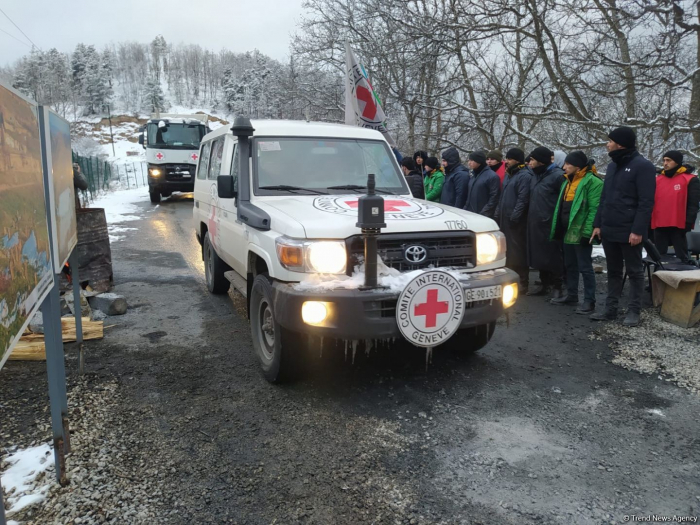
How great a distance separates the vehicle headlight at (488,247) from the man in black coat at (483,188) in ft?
10.5

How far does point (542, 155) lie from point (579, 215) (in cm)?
101

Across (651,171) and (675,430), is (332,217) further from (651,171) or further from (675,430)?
(651,171)

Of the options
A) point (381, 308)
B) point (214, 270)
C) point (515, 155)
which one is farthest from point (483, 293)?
point (515, 155)

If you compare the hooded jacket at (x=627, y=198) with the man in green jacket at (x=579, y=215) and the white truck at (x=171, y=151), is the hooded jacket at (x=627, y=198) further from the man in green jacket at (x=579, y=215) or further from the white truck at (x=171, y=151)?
the white truck at (x=171, y=151)

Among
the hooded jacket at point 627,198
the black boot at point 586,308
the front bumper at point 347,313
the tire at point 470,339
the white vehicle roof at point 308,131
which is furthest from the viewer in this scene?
the black boot at point 586,308

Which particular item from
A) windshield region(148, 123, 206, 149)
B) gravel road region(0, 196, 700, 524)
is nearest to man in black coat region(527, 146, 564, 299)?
gravel road region(0, 196, 700, 524)

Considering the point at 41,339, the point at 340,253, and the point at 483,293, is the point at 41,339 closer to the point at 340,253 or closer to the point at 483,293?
the point at 340,253

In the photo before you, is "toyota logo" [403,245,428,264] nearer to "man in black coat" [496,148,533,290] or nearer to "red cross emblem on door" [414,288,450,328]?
"red cross emblem on door" [414,288,450,328]

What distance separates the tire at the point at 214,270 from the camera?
258 inches

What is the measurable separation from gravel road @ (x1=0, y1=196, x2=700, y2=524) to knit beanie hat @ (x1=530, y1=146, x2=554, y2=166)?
254cm

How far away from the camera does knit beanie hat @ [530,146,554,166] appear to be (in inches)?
257

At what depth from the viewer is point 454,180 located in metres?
7.75

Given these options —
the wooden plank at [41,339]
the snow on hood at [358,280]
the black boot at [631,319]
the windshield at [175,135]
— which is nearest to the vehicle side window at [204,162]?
the wooden plank at [41,339]

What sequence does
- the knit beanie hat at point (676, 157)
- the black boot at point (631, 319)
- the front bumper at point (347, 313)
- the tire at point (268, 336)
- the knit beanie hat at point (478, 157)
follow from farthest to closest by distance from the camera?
the knit beanie hat at point (478, 157) → the knit beanie hat at point (676, 157) → the black boot at point (631, 319) → the tire at point (268, 336) → the front bumper at point (347, 313)
